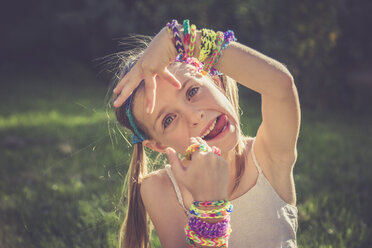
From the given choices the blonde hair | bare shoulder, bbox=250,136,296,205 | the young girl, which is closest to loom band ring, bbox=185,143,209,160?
the young girl

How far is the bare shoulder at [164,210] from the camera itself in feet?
6.29

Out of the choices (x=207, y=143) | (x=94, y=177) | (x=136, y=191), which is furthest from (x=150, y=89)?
(x=94, y=177)

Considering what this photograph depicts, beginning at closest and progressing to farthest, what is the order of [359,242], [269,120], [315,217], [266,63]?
[266,63] → [269,120] → [359,242] → [315,217]

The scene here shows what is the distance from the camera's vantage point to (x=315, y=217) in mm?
2859

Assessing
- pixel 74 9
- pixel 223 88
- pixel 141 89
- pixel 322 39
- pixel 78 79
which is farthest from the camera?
pixel 74 9

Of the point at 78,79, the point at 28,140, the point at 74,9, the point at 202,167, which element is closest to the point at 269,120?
the point at 202,167

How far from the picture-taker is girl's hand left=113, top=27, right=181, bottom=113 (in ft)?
5.37

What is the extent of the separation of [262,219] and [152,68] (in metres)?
0.82

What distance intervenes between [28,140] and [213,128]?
3.58m

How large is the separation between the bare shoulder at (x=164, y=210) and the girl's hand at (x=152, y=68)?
0.50 metres

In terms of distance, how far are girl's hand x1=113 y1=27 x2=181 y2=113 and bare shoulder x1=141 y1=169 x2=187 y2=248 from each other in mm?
497

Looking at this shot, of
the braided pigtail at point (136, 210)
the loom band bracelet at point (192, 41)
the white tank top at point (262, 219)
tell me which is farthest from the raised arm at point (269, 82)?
the braided pigtail at point (136, 210)

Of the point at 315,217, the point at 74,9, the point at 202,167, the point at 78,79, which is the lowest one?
the point at 78,79

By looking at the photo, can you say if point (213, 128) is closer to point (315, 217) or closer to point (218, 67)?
point (218, 67)
